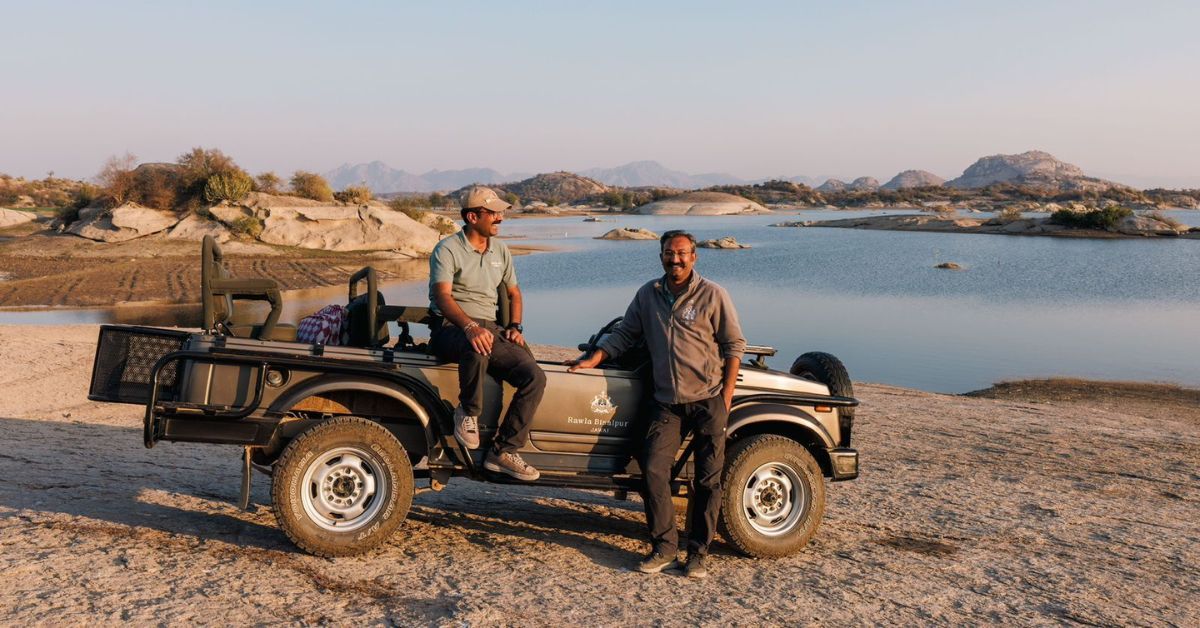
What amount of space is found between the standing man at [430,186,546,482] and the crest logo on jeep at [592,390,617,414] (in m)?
0.41

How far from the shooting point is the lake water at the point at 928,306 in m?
18.8

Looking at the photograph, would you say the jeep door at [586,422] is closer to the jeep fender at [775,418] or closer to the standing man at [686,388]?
the standing man at [686,388]

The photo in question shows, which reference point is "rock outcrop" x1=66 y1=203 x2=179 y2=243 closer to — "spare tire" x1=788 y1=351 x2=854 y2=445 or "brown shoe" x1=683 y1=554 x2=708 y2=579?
"spare tire" x1=788 y1=351 x2=854 y2=445

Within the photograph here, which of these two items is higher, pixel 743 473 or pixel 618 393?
pixel 618 393

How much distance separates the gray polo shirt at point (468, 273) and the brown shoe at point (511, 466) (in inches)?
35.3

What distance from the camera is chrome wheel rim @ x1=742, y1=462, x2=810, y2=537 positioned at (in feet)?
18.5

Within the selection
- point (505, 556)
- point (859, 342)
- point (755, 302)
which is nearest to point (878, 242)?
point (755, 302)

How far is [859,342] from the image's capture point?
69.5 feet

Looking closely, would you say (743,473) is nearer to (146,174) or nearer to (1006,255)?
(146,174)

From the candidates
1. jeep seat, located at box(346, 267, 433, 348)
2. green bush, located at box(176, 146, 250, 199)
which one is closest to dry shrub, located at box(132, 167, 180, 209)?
green bush, located at box(176, 146, 250, 199)

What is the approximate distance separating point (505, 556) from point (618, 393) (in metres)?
1.20

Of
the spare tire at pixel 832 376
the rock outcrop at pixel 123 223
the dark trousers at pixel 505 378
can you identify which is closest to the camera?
the dark trousers at pixel 505 378

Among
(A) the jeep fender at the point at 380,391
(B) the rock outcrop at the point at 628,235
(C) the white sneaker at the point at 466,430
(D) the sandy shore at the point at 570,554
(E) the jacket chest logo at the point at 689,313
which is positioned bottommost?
(D) the sandy shore at the point at 570,554

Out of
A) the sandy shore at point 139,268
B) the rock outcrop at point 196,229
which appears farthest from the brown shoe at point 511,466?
the rock outcrop at point 196,229
